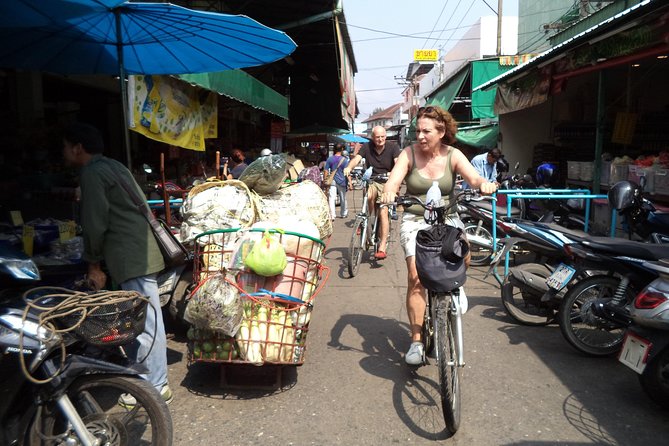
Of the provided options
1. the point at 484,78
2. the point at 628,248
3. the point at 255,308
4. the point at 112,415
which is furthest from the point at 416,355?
the point at 484,78

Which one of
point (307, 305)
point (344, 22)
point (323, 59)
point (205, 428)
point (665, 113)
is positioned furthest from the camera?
point (323, 59)

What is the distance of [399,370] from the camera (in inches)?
157

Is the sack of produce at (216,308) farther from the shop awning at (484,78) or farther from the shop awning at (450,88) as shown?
the shop awning at (450,88)

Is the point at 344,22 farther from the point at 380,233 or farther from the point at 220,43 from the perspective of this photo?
the point at 220,43

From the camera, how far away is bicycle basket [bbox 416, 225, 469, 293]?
3.12m

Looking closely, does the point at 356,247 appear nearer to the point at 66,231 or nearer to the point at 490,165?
the point at 66,231

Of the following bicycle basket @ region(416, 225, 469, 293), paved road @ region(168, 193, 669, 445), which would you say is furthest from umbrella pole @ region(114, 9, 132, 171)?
bicycle basket @ region(416, 225, 469, 293)

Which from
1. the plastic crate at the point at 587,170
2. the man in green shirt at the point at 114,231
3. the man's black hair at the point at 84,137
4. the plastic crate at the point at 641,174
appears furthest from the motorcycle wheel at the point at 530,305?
the plastic crate at the point at 587,170

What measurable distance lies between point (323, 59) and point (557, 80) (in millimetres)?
8327

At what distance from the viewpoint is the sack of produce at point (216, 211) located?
14.6 ft

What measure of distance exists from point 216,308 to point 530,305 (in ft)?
10.7

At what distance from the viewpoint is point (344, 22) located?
12.7m

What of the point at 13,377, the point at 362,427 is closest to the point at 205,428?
the point at 362,427

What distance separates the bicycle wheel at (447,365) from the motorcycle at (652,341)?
1.19 m
